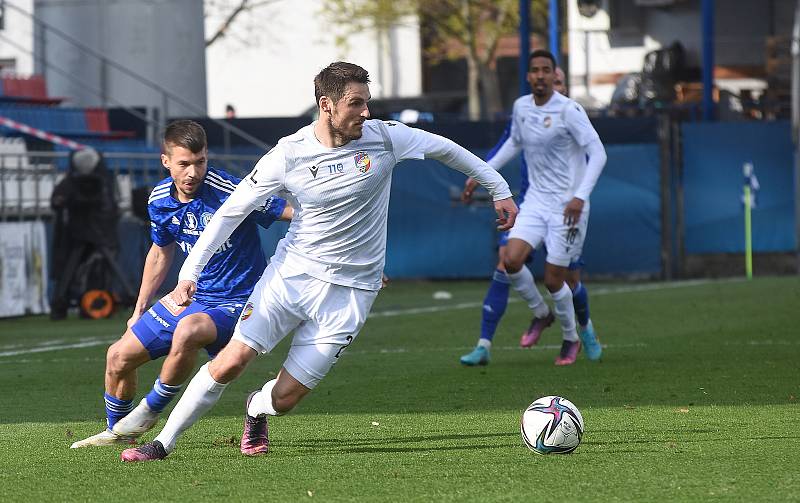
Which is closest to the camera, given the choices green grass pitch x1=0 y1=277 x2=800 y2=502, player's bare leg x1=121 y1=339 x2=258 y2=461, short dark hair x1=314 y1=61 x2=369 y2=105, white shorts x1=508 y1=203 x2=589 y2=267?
green grass pitch x1=0 y1=277 x2=800 y2=502

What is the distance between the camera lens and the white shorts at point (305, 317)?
275 inches

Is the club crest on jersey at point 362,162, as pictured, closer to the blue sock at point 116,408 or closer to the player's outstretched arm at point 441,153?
the player's outstretched arm at point 441,153

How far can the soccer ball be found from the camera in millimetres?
7125

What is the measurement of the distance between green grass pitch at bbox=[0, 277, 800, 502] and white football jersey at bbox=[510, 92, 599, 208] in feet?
4.31

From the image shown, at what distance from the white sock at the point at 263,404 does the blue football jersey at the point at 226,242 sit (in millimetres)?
525

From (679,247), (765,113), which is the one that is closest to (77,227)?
(679,247)

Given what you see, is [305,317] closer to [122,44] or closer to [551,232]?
[551,232]

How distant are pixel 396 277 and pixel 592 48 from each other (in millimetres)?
17864

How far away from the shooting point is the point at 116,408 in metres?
7.75

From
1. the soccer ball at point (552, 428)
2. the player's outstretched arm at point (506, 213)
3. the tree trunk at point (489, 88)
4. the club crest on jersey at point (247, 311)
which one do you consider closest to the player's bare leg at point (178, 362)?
the club crest on jersey at point (247, 311)

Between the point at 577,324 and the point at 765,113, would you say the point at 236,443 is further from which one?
the point at 765,113

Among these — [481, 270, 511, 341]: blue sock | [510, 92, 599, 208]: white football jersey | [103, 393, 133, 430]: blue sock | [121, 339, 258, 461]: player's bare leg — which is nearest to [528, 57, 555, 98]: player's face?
[510, 92, 599, 208]: white football jersey

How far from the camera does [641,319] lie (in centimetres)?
1609

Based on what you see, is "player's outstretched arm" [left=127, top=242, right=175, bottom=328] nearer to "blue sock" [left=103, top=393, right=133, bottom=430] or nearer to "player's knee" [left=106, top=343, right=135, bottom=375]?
"player's knee" [left=106, top=343, right=135, bottom=375]
